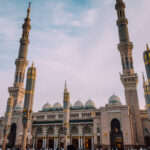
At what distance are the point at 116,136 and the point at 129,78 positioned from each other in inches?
817

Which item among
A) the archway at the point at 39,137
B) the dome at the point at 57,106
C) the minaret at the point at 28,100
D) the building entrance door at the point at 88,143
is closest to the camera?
the minaret at the point at 28,100

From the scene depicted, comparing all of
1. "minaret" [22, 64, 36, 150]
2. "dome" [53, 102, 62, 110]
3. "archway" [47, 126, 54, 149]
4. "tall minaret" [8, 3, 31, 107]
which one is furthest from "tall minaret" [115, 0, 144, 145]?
"tall minaret" [8, 3, 31, 107]

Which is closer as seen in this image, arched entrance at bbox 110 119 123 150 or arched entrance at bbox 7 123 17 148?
arched entrance at bbox 110 119 123 150

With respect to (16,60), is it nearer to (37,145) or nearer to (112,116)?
(37,145)

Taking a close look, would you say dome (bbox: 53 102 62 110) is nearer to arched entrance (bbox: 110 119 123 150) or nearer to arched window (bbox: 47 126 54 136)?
arched window (bbox: 47 126 54 136)

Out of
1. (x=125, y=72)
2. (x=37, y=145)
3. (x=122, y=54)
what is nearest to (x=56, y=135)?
(x=37, y=145)

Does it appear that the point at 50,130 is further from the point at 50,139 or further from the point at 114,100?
the point at 114,100

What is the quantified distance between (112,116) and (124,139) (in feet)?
25.2

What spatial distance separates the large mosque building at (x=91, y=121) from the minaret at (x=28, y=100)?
1652 cm

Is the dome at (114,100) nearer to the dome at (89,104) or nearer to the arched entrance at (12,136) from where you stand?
the dome at (89,104)

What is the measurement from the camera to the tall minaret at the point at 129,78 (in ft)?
185

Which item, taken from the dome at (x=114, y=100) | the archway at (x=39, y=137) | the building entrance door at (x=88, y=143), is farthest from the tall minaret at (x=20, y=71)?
the dome at (x=114, y=100)

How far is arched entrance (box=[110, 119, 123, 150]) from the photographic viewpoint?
50.9 metres

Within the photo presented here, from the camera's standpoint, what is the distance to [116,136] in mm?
51656
